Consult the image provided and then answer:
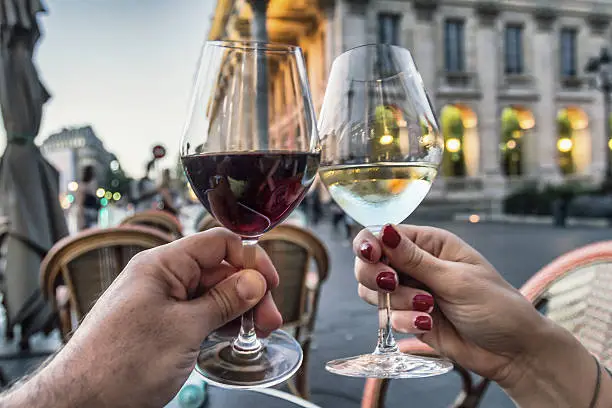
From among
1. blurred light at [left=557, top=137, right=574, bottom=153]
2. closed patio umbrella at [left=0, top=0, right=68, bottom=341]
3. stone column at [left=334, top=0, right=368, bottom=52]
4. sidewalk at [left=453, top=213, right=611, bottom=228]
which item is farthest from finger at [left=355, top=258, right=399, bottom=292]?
blurred light at [left=557, top=137, right=574, bottom=153]

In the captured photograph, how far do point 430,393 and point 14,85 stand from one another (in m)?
3.54

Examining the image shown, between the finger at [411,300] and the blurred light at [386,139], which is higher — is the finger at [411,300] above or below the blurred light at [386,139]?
below

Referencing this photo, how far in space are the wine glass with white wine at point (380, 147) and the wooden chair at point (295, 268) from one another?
1523 mm

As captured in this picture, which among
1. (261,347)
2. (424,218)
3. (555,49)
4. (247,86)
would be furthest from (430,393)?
(555,49)

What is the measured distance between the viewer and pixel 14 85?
3.85 metres

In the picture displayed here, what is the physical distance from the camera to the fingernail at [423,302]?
0.97 metres

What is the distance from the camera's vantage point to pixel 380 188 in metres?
0.90

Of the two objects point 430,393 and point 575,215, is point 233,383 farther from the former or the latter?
point 575,215

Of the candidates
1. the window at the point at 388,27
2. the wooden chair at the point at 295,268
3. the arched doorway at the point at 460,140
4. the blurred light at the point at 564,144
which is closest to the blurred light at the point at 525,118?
the blurred light at the point at 564,144

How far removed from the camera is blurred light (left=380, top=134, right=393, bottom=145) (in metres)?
0.92

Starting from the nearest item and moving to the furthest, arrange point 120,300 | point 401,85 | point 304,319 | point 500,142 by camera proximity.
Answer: point 120,300, point 401,85, point 304,319, point 500,142

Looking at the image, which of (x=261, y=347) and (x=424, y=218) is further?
(x=424, y=218)

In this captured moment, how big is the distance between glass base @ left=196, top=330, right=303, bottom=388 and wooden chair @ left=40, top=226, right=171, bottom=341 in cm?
129

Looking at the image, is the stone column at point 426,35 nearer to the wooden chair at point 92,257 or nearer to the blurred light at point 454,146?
the blurred light at point 454,146
